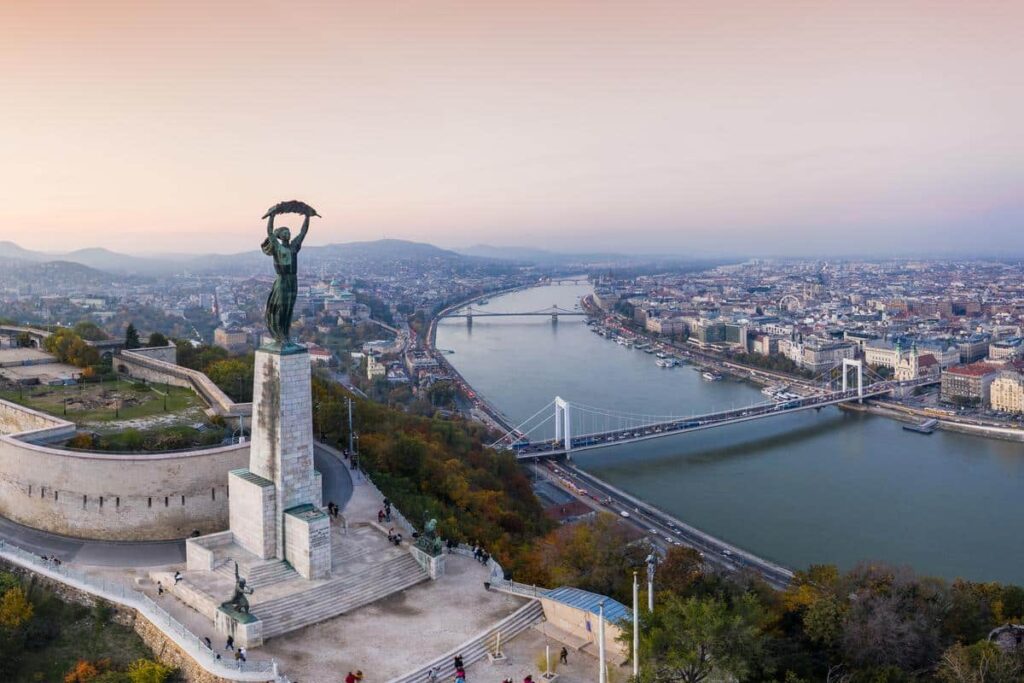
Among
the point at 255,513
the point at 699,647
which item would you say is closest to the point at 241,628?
the point at 255,513

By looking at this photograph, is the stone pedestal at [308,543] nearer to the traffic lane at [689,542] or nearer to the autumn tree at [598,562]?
the autumn tree at [598,562]

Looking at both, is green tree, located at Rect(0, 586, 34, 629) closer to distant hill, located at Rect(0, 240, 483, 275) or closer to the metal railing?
the metal railing

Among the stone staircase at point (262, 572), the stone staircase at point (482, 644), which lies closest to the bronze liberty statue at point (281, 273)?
the stone staircase at point (262, 572)

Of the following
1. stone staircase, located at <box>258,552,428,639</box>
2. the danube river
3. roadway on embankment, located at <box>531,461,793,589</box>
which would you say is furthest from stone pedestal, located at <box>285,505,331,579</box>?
the danube river

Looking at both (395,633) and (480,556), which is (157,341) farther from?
(395,633)

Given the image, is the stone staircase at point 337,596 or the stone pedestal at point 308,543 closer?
the stone staircase at point 337,596
